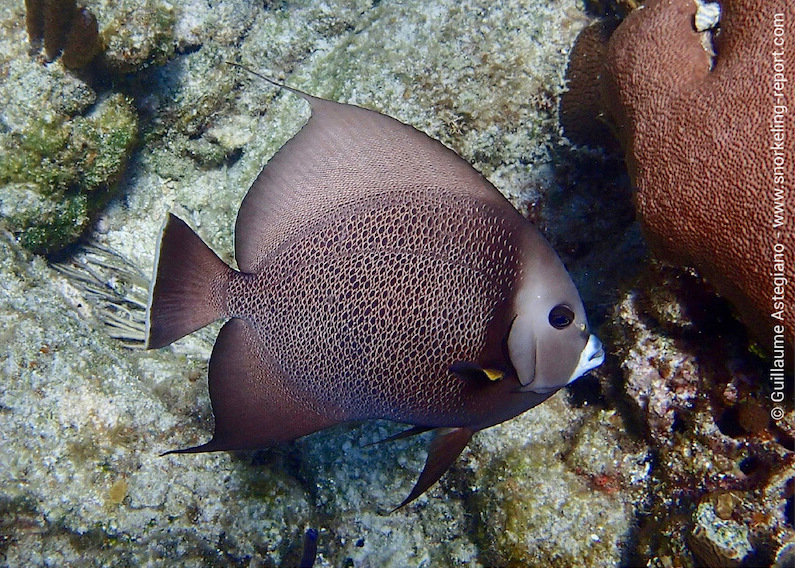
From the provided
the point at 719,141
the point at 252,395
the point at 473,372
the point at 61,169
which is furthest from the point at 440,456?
the point at 61,169

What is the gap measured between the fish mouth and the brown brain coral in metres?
0.55

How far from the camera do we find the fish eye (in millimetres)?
1714

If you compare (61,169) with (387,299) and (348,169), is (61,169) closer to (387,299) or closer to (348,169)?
(348,169)

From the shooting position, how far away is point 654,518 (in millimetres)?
2256

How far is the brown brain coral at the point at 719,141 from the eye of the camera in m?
1.69

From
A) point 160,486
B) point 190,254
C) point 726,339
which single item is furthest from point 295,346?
point 726,339

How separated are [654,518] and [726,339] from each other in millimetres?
881

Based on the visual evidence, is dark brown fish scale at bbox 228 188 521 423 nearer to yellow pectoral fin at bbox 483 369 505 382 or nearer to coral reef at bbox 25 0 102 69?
yellow pectoral fin at bbox 483 369 505 382

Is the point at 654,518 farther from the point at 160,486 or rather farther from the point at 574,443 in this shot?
the point at 160,486

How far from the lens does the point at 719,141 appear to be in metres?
1.79

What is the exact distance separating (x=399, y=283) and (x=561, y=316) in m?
0.58

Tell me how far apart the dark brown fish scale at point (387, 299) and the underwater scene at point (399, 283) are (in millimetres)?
11

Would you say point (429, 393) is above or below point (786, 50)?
below

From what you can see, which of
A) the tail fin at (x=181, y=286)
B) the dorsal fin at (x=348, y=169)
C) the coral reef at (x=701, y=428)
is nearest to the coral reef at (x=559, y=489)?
the coral reef at (x=701, y=428)
